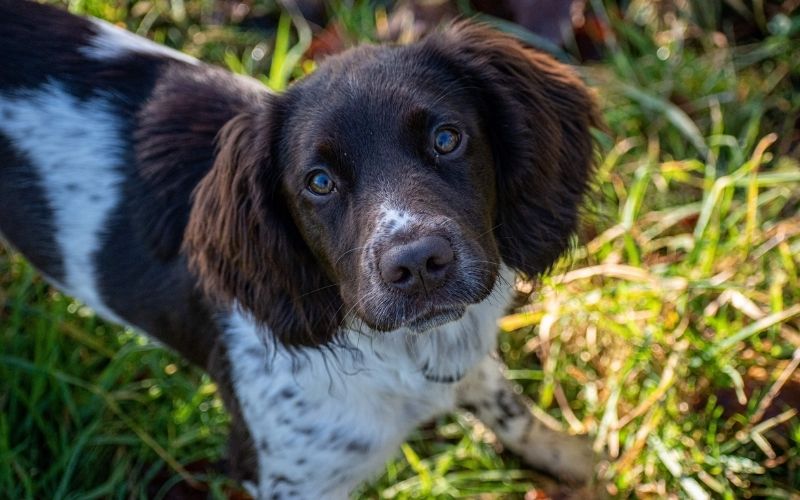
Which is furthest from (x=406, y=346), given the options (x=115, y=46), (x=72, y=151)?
(x=115, y=46)

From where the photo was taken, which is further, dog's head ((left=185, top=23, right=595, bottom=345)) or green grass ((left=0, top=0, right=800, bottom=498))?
green grass ((left=0, top=0, right=800, bottom=498))

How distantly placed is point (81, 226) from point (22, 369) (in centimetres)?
78

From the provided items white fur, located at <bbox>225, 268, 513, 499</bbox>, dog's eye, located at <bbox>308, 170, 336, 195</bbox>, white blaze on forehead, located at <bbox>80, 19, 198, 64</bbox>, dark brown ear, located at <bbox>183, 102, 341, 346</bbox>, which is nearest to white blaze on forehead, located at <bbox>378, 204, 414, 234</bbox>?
dog's eye, located at <bbox>308, 170, 336, 195</bbox>

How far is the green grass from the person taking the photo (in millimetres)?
3066

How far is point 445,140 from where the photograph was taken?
2291 millimetres

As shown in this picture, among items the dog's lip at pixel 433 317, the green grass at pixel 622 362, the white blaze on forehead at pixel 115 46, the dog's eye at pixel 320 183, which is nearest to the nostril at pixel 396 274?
the dog's lip at pixel 433 317

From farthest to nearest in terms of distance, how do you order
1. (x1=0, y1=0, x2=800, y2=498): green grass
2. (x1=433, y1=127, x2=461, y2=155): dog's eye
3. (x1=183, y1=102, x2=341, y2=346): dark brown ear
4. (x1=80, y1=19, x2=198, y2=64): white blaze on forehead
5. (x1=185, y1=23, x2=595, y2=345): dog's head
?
1. (x1=0, y1=0, x2=800, y2=498): green grass
2. (x1=80, y1=19, x2=198, y2=64): white blaze on forehead
3. (x1=183, y1=102, x2=341, y2=346): dark brown ear
4. (x1=433, y1=127, x2=461, y2=155): dog's eye
5. (x1=185, y1=23, x2=595, y2=345): dog's head

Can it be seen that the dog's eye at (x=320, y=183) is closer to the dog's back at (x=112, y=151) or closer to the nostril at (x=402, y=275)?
the nostril at (x=402, y=275)

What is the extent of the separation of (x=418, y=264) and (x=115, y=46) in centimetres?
133

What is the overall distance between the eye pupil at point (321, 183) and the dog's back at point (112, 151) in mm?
519

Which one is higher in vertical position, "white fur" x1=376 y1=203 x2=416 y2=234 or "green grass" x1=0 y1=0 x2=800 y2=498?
"white fur" x1=376 y1=203 x2=416 y2=234

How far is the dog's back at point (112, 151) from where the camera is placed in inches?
108

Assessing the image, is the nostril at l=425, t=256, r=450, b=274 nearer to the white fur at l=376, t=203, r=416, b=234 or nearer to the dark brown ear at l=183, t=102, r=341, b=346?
the white fur at l=376, t=203, r=416, b=234

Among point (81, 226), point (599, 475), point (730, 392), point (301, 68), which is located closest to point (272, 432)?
point (81, 226)
